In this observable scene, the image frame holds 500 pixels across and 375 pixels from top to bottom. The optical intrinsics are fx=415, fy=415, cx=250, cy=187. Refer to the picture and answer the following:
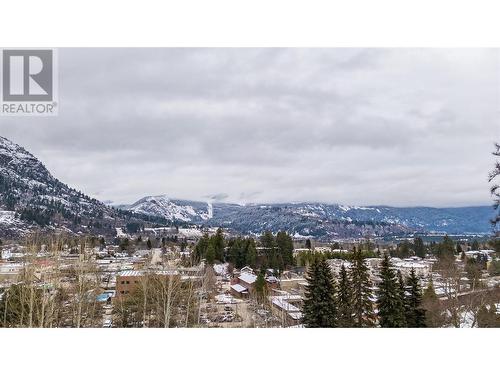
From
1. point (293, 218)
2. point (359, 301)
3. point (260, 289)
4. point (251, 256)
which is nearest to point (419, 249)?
point (251, 256)

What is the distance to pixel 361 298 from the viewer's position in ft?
37.3

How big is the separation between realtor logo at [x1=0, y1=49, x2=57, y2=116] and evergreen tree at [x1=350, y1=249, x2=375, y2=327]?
9.35 metres

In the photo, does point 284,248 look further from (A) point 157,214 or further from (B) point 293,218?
(B) point 293,218

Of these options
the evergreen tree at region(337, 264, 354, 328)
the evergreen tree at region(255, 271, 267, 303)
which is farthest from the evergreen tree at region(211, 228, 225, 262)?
the evergreen tree at region(337, 264, 354, 328)

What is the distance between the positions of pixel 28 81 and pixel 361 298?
35.2ft

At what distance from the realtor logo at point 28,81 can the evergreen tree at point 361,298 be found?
9353 mm

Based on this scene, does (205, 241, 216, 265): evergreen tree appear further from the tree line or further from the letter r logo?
the letter r logo

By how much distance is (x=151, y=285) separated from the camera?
1220cm

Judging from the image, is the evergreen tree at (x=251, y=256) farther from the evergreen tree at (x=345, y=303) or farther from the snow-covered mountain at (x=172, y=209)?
the snow-covered mountain at (x=172, y=209)

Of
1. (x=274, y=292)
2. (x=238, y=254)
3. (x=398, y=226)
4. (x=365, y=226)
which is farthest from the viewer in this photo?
(x=365, y=226)

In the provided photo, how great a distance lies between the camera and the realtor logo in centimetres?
960

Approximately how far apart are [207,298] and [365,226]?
278ft
